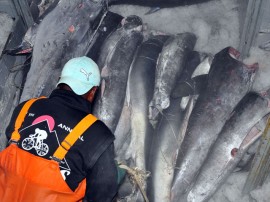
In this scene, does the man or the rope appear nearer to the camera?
the man

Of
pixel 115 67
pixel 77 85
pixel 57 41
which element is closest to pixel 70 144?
pixel 77 85

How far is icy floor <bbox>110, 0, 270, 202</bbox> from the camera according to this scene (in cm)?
496

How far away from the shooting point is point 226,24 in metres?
5.48

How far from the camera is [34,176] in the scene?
9.36 feet

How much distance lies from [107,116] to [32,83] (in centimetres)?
88

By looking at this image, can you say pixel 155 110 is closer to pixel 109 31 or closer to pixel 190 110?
pixel 190 110

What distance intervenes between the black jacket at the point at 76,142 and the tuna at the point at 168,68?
122cm

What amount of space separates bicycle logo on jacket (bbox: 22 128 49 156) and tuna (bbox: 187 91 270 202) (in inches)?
65.4

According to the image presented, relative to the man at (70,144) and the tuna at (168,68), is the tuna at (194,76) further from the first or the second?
the man at (70,144)

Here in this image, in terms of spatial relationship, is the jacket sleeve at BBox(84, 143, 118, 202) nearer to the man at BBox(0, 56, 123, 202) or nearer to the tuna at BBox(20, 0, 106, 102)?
the man at BBox(0, 56, 123, 202)

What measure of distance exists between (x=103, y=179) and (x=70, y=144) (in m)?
0.39

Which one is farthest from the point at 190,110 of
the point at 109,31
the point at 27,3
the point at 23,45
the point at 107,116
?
the point at 27,3

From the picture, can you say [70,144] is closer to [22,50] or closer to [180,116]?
[180,116]

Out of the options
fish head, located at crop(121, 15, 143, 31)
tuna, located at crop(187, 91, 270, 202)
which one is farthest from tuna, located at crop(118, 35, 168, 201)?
tuna, located at crop(187, 91, 270, 202)
